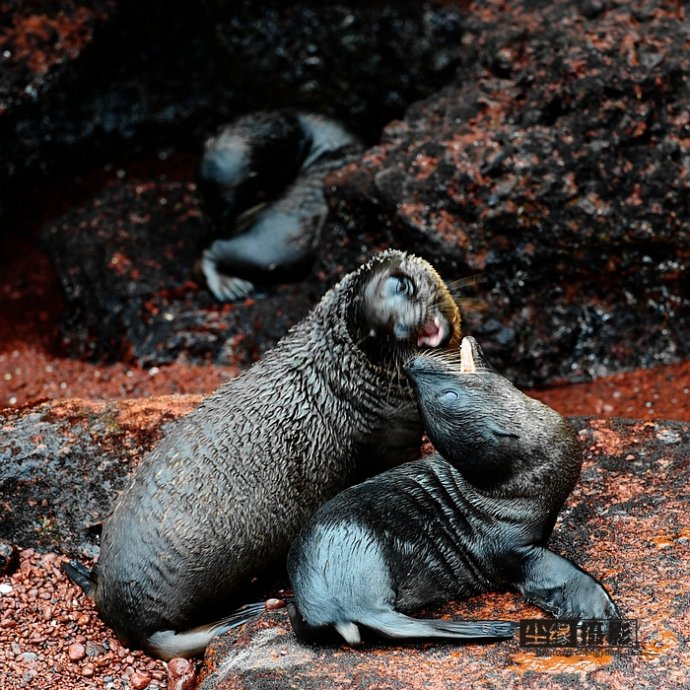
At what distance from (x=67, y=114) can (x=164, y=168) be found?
106cm

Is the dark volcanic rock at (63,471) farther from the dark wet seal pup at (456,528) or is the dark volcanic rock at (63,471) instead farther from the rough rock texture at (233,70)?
the rough rock texture at (233,70)

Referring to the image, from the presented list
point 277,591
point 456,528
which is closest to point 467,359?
point 456,528

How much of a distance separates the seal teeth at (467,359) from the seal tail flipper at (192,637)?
1.51 metres

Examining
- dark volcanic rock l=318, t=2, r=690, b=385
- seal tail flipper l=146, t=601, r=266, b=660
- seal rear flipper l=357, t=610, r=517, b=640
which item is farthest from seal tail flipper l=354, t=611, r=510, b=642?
dark volcanic rock l=318, t=2, r=690, b=385

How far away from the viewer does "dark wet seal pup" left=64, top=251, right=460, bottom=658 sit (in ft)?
17.2

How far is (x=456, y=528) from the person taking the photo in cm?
498

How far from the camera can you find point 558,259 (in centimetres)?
744

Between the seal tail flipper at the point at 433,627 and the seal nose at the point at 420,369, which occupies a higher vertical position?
the seal nose at the point at 420,369

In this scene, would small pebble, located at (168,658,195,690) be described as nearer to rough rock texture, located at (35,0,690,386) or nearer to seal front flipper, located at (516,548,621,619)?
seal front flipper, located at (516,548,621,619)

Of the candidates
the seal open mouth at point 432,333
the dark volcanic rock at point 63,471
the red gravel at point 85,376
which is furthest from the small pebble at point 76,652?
the red gravel at point 85,376

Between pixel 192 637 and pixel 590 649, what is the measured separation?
1.90 metres

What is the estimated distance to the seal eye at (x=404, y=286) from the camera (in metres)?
5.40

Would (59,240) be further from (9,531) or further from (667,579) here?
(667,579)

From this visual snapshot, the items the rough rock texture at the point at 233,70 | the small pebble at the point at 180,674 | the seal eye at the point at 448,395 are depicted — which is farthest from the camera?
the rough rock texture at the point at 233,70
